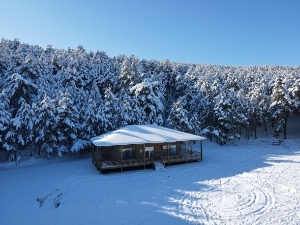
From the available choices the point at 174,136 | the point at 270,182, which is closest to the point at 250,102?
the point at 174,136

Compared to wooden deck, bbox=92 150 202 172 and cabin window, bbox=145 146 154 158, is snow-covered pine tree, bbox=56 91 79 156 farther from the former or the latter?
cabin window, bbox=145 146 154 158

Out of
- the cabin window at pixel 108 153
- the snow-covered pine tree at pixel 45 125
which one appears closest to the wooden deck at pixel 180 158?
the cabin window at pixel 108 153

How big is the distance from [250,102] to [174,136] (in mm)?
23506

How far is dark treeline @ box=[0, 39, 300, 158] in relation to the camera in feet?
87.1

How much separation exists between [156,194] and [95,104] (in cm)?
1701

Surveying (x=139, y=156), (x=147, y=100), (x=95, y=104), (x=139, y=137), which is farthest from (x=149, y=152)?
(x=147, y=100)

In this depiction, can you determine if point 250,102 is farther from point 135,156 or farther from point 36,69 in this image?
point 36,69

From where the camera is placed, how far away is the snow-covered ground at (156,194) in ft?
41.9

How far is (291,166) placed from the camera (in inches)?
897

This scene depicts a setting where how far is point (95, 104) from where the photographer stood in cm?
2955

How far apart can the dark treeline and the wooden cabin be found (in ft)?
16.3

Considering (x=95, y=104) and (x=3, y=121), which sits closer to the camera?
(x=3, y=121)

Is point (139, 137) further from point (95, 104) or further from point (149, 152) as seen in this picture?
point (95, 104)

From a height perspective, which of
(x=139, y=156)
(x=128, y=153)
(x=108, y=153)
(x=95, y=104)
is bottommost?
(x=139, y=156)
